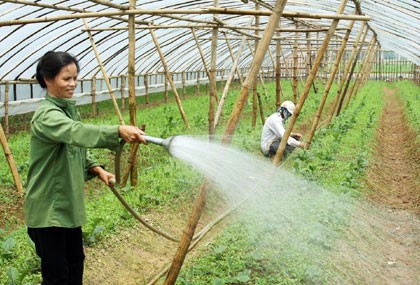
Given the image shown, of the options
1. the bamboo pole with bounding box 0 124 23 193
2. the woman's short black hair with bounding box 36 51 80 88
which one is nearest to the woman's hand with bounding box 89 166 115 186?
the woman's short black hair with bounding box 36 51 80 88

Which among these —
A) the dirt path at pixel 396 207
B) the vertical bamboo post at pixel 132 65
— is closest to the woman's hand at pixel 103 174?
the dirt path at pixel 396 207

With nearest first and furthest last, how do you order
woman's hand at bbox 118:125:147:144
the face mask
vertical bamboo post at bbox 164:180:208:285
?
woman's hand at bbox 118:125:147:144 < vertical bamboo post at bbox 164:180:208:285 < the face mask

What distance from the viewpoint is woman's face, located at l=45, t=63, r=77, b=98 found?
304cm

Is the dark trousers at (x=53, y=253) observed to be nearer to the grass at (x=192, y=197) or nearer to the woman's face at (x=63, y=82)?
the woman's face at (x=63, y=82)

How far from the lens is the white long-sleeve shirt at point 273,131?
8.72 metres

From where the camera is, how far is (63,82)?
9.99 ft

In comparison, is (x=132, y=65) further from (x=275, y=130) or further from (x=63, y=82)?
(x=63, y=82)

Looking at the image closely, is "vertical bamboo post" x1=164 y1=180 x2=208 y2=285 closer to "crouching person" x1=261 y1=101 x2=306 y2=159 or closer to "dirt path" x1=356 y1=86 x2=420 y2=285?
"dirt path" x1=356 y1=86 x2=420 y2=285

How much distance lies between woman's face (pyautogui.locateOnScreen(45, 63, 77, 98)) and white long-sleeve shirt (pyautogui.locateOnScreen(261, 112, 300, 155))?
5.74 meters

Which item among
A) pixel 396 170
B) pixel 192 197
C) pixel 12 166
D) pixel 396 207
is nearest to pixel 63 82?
pixel 192 197

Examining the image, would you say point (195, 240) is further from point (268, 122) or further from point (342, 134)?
point (342, 134)

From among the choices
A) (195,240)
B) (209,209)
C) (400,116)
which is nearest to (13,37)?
(209,209)

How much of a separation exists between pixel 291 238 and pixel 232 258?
2.66 feet

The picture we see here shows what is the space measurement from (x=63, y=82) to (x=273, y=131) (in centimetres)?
614
